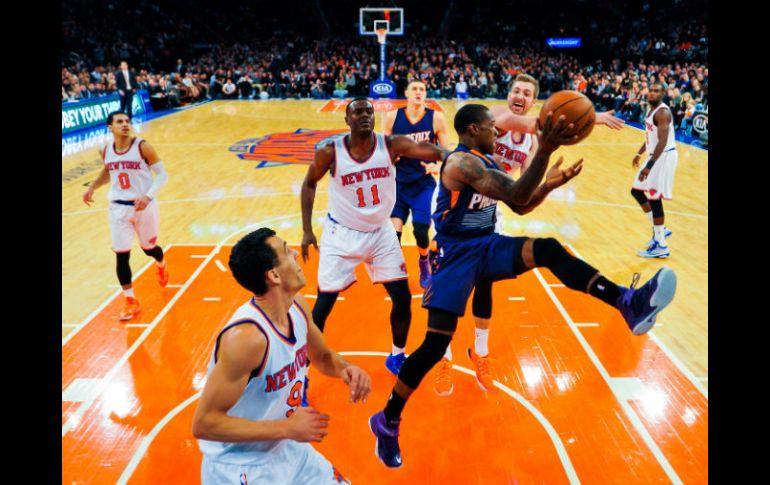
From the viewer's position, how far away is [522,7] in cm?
3684

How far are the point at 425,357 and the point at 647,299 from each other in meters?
1.31

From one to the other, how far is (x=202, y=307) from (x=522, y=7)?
1401 inches

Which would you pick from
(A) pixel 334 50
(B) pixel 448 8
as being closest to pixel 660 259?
(A) pixel 334 50

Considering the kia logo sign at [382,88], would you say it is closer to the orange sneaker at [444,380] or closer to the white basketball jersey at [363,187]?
the white basketball jersey at [363,187]

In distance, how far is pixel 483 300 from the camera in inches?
184

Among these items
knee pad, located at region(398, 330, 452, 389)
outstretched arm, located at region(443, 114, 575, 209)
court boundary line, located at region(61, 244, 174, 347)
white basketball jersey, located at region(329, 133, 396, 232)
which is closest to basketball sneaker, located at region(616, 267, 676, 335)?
outstretched arm, located at region(443, 114, 575, 209)

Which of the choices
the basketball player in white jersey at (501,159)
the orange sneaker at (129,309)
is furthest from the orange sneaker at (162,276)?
the basketball player in white jersey at (501,159)

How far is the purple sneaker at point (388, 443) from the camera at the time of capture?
148 inches

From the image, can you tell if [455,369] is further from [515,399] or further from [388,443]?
[388,443]

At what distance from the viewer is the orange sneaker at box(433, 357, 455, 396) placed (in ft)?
15.1

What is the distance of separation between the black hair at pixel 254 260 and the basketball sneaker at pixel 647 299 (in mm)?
1822

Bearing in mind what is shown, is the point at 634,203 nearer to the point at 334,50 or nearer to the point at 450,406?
the point at 450,406

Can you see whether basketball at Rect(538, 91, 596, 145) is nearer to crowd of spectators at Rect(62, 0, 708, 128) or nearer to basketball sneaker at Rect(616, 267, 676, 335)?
basketball sneaker at Rect(616, 267, 676, 335)

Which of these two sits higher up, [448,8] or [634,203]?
[448,8]
